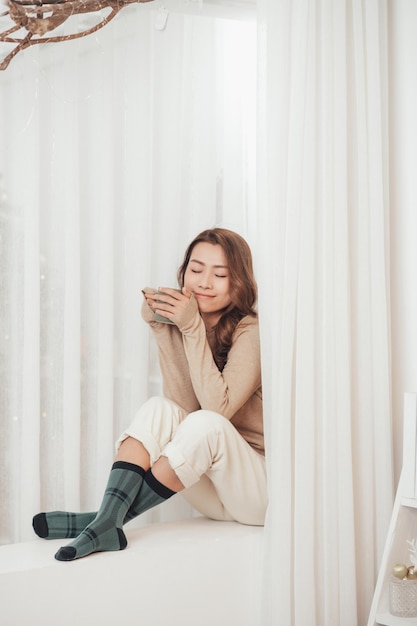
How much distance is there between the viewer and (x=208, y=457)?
1.87 m

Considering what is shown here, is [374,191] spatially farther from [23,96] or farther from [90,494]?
[90,494]

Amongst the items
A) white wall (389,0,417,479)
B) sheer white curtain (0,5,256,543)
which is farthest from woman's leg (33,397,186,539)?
white wall (389,0,417,479)

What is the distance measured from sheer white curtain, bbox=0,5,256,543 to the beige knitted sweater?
152 mm

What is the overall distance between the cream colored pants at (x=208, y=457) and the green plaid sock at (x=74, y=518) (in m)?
0.08

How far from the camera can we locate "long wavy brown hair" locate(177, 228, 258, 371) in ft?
7.25

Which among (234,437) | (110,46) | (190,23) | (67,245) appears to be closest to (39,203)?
(67,245)

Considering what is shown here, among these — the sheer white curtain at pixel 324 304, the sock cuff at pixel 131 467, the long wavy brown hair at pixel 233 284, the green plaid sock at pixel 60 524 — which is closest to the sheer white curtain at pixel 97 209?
the long wavy brown hair at pixel 233 284

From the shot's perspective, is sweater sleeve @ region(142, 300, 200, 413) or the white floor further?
sweater sleeve @ region(142, 300, 200, 413)

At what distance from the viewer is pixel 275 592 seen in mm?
1646

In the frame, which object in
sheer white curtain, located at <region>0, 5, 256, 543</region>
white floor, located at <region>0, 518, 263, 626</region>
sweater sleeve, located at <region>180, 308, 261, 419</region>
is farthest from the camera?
sheer white curtain, located at <region>0, 5, 256, 543</region>

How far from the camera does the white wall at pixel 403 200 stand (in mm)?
1746

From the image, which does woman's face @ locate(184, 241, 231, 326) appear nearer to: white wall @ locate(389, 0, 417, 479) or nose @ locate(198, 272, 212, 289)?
nose @ locate(198, 272, 212, 289)

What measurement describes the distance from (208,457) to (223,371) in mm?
290

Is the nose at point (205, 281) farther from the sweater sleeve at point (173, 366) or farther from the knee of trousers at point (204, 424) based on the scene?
the knee of trousers at point (204, 424)
